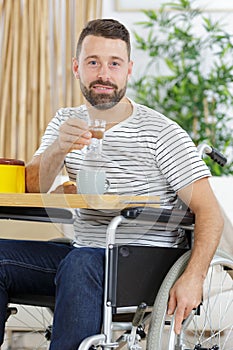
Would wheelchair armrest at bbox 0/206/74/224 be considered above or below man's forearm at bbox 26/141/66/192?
below

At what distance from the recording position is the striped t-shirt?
1877 millimetres

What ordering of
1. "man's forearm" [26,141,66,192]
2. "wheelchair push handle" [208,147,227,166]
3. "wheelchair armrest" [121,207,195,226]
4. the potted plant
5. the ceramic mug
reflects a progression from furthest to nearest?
1. the potted plant
2. "wheelchair push handle" [208,147,227,166]
3. "man's forearm" [26,141,66,192]
4. the ceramic mug
5. "wheelchair armrest" [121,207,195,226]

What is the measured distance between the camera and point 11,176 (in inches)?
75.4

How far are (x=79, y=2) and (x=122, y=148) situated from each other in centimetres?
224

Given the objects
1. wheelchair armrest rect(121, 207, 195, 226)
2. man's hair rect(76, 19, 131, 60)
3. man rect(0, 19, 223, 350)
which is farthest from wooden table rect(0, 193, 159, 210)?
man's hair rect(76, 19, 131, 60)

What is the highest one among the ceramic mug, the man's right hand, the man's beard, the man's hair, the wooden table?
the man's hair

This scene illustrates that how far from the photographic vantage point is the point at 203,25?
4.09m

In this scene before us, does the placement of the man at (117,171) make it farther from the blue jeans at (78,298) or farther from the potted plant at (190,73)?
the potted plant at (190,73)

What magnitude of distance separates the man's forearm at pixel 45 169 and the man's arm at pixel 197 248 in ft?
0.99

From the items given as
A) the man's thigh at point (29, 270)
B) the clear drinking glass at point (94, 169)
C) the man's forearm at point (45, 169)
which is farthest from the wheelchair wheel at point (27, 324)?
the clear drinking glass at point (94, 169)

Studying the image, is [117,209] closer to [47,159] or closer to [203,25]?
[47,159]

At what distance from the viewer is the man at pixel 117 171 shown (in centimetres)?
179

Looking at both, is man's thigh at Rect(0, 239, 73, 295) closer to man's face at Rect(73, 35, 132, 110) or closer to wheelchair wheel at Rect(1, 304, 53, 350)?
man's face at Rect(73, 35, 132, 110)

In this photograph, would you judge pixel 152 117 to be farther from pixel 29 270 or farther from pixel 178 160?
pixel 29 270
